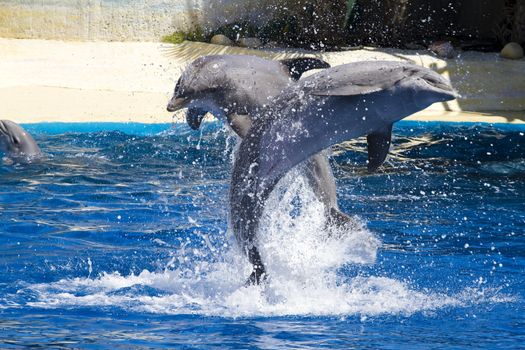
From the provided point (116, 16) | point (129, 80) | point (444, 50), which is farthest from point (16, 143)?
point (444, 50)

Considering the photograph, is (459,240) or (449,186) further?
(449,186)

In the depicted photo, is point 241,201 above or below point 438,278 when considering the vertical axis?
above

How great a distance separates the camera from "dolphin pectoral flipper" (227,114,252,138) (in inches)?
260

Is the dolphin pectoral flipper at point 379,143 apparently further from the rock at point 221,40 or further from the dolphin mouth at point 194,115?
the rock at point 221,40

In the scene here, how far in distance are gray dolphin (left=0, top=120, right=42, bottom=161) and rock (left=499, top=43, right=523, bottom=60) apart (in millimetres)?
7792

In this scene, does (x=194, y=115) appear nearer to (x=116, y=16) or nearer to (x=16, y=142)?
(x=16, y=142)

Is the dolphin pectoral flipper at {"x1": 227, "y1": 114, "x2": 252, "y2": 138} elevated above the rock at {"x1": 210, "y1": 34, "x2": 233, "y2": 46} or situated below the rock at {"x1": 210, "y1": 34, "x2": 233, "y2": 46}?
above

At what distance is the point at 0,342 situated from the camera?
5285 mm

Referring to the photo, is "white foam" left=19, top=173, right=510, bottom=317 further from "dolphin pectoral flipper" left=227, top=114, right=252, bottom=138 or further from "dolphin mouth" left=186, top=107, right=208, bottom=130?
"dolphin mouth" left=186, top=107, right=208, bottom=130

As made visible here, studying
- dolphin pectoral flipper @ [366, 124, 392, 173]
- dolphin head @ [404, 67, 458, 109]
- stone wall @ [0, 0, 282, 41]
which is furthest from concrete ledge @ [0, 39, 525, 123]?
dolphin head @ [404, 67, 458, 109]

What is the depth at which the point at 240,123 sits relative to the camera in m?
6.66

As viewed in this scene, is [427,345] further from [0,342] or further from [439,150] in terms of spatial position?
[439,150]

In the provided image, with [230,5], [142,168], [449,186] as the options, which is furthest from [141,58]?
[449,186]

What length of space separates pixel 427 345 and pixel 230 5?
11.7 metres
